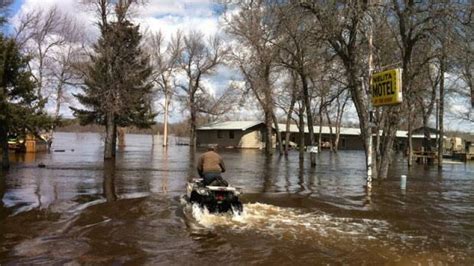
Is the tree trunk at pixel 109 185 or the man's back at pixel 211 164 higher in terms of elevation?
the man's back at pixel 211 164

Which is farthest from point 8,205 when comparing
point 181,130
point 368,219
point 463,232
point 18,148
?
point 181,130

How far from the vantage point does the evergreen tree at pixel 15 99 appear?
77.8 feet

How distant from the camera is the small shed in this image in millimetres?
71125

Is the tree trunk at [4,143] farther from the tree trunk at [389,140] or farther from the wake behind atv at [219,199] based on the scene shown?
the tree trunk at [389,140]

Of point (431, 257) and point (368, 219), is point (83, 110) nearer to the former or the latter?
point (368, 219)

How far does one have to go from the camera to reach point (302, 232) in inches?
454

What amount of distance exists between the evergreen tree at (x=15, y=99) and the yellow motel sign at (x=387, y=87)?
15.2m

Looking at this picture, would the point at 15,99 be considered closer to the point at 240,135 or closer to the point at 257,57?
the point at 257,57

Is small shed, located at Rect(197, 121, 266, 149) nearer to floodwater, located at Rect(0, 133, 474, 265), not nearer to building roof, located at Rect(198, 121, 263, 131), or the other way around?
building roof, located at Rect(198, 121, 263, 131)

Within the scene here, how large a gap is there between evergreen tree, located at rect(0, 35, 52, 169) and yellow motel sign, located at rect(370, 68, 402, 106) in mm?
15161

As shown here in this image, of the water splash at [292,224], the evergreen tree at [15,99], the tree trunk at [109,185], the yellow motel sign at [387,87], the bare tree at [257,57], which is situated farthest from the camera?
the bare tree at [257,57]

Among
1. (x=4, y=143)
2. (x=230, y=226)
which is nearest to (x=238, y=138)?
(x=4, y=143)

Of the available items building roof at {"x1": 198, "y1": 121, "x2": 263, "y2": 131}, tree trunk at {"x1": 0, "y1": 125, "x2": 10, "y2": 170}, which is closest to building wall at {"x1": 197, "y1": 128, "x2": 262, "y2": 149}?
building roof at {"x1": 198, "y1": 121, "x2": 263, "y2": 131}

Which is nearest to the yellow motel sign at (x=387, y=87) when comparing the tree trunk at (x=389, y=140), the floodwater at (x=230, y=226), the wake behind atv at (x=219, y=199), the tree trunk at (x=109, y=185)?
the floodwater at (x=230, y=226)
